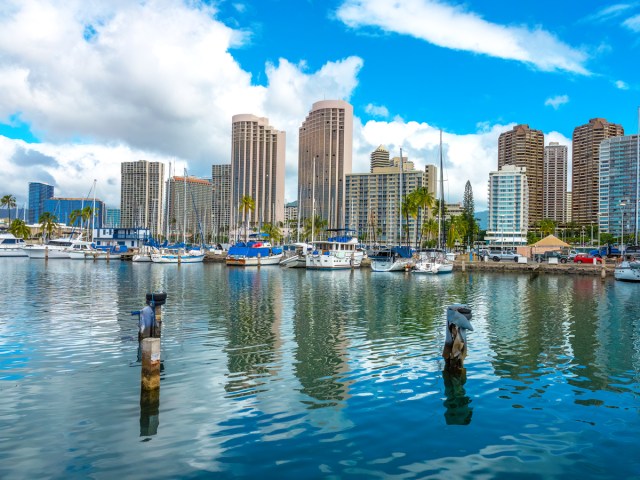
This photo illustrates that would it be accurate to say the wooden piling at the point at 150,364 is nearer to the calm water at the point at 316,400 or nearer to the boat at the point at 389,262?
the calm water at the point at 316,400

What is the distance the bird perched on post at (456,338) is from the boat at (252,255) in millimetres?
67633

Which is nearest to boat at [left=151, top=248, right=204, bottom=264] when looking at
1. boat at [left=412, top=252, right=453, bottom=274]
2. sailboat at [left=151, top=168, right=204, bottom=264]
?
sailboat at [left=151, top=168, right=204, bottom=264]

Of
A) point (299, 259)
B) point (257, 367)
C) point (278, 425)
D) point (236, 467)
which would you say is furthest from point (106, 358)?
point (299, 259)

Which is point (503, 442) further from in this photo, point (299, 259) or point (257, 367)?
point (299, 259)

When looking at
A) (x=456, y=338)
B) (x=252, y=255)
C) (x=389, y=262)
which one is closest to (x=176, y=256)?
(x=252, y=255)

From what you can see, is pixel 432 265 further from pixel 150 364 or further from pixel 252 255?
pixel 150 364

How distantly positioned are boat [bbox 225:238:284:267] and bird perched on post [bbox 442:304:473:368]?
67633mm

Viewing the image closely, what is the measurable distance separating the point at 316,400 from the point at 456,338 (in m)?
5.60

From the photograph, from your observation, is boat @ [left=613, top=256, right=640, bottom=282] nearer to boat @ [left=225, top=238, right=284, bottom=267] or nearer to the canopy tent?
the canopy tent

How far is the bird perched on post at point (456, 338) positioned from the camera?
51.4 feet

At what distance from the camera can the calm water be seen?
30.4 ft

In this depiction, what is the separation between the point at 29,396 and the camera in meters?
12.7

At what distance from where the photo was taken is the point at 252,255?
291 ft

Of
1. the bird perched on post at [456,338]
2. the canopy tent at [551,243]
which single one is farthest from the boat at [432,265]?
the bird perched on post at [456,338]
